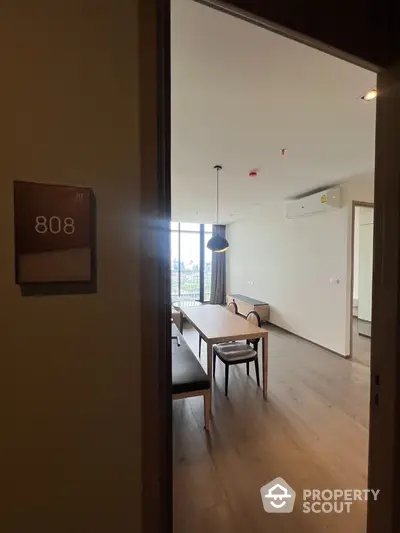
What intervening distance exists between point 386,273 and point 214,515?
1.68 meters

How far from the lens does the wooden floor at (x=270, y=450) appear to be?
1589mm

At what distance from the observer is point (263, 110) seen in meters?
2.13

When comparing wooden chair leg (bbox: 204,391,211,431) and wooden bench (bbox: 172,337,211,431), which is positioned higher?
wooden bench (bbox: 172,337,211,431)

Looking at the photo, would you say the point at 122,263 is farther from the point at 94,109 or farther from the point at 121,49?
the point at 121,49

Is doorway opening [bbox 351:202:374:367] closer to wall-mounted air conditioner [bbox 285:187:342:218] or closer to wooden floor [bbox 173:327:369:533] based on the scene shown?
wall-mounted air conditioner [bbox 285:187:342:218]

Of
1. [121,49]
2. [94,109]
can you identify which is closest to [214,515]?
[94,109]

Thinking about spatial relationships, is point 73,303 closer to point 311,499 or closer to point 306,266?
point 311,499

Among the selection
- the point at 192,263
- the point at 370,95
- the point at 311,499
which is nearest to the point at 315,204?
the point at 370,95

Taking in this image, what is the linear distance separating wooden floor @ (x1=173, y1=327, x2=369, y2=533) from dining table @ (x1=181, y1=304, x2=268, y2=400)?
0.39m

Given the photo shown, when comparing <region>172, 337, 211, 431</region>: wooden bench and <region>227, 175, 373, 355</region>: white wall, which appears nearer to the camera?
<region>172, 337, 211, 431</region>: wooden bench

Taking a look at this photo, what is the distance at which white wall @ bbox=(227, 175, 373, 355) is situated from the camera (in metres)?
3.95

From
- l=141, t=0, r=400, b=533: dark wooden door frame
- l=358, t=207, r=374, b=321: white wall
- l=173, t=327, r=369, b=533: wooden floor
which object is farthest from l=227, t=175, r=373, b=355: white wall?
l=141, t=0, r=400, b=533: dark wooden door frame

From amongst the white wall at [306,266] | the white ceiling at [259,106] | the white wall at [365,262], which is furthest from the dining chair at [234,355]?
the white wall at [365,262]

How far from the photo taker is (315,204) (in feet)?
14.3
